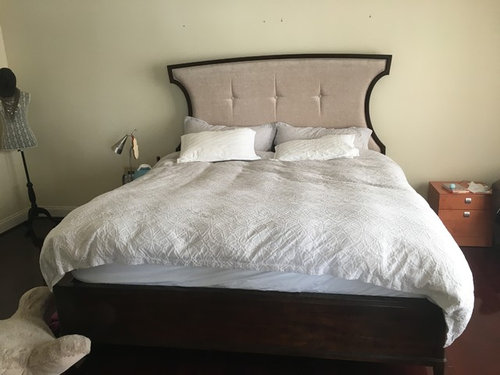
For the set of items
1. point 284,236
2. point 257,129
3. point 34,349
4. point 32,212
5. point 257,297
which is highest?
point 257,129

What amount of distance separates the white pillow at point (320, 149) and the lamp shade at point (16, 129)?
210 cm

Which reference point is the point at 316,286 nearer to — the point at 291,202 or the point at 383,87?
the point at 291,202

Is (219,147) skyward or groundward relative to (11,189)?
skyward

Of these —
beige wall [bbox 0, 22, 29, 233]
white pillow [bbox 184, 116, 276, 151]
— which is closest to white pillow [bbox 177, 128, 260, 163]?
white pillow [bbox 184, 116, 276, 151]

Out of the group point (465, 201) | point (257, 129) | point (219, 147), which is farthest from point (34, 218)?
point (465, 201)

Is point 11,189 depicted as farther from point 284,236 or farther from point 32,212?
point 284,236

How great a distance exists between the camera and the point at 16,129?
3193 millimetres

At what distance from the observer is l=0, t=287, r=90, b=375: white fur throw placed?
1.49 m

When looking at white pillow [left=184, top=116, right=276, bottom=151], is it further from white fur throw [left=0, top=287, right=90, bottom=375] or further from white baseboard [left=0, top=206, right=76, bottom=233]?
white fur throw [left=0, top=287, right=90, bottom=375]

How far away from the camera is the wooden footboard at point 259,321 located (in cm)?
147

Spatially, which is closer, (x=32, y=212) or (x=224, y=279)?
(x=224, y=279)

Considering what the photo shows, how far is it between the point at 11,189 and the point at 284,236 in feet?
10.4

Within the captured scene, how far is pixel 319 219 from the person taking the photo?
1594 mm

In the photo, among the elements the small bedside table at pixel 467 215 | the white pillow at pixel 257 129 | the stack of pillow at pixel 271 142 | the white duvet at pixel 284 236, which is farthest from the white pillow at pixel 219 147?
the small bedside table at pixel 467 215
